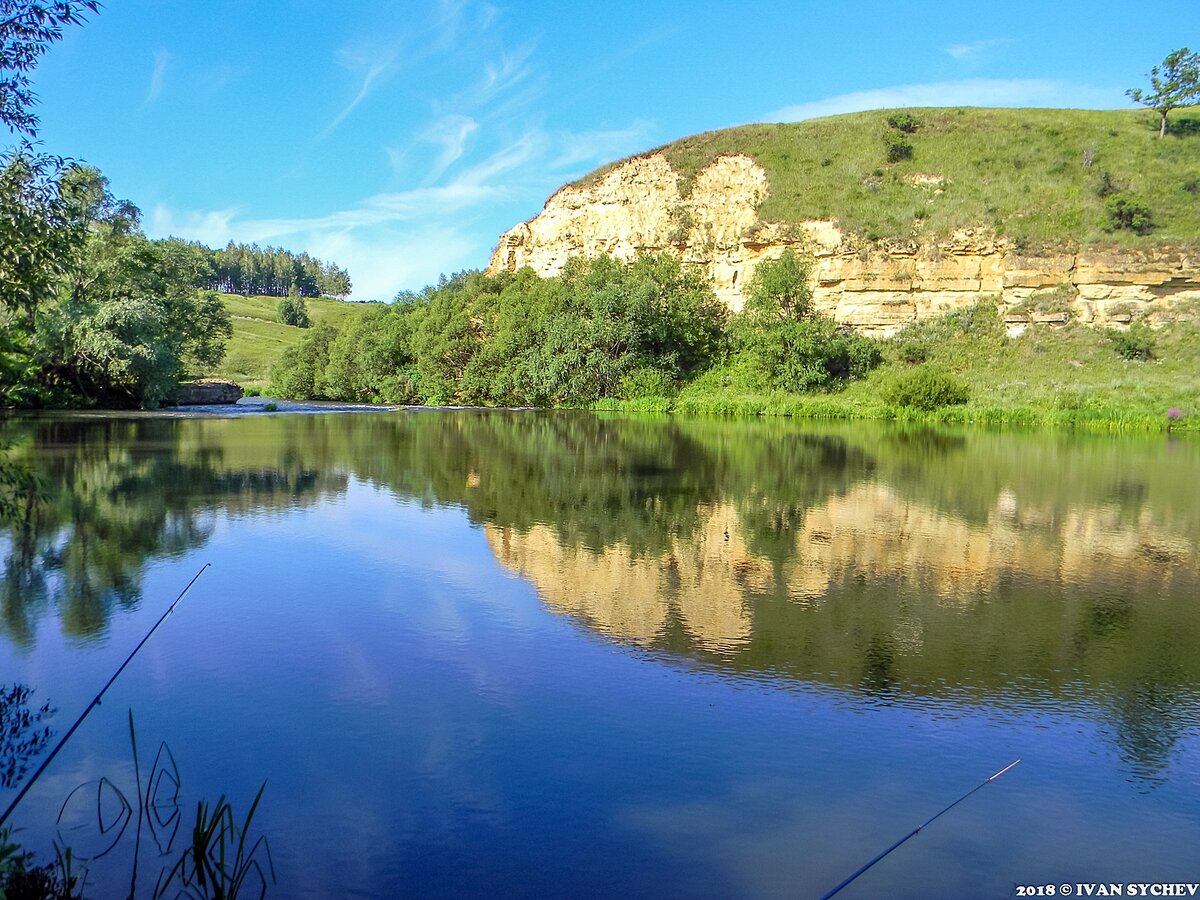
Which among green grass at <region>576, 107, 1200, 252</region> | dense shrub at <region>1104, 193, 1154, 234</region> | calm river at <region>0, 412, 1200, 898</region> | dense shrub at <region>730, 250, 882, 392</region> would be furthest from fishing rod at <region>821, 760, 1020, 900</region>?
dense shrub at <region>1104, 193, 1154, 234</region>

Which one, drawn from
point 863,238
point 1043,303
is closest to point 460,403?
point 863,238

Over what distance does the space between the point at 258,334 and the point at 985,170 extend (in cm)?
9259

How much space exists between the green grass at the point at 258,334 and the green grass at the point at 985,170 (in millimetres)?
43680

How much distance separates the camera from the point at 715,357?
226ft

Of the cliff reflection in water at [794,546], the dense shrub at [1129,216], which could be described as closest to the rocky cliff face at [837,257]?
the dense shrub at [1129,216]

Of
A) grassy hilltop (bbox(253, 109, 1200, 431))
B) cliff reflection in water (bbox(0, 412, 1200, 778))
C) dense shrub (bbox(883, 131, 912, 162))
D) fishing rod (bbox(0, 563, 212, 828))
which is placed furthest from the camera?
dense shrub (bbox(883, 131, 912, 162))

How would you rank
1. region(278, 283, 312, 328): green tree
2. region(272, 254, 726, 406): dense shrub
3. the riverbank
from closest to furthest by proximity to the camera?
the riverbank, region(272, 254, 726, 406): dense shrub, region(278, 283, 312, 328): green tree

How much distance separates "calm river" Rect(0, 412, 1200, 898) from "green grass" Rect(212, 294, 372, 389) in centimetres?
7675

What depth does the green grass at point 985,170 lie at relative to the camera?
60844 millimetres

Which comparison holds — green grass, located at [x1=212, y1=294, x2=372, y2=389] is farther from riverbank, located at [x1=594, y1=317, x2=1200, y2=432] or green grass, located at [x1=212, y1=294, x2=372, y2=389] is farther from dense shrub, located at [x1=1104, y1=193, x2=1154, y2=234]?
dense shrub, located at [x1=1104, y1=193, x2=1154, y2=234]

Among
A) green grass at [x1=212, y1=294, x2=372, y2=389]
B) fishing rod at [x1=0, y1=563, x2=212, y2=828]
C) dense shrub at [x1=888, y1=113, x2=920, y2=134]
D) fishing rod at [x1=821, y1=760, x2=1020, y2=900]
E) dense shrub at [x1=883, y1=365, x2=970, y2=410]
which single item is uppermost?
dense shrub at [x1=888, y1=113, x2=920, y2=134]

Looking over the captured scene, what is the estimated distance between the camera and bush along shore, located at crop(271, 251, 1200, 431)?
51406mm

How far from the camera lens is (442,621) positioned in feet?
33.5

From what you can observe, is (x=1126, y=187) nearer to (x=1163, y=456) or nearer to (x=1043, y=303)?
(x=1043, y=303)
